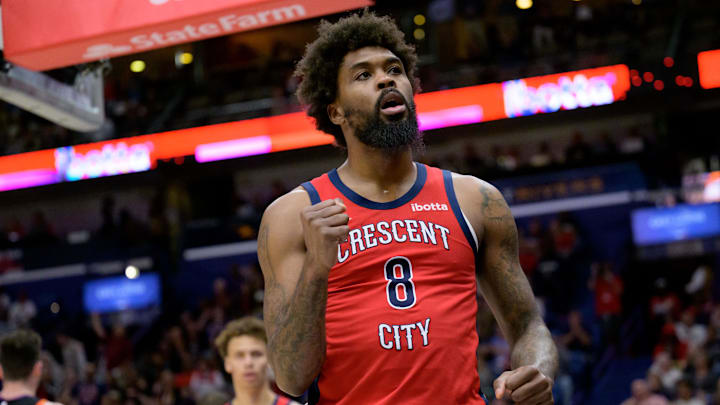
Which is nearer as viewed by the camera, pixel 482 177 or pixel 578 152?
pixel 482 177

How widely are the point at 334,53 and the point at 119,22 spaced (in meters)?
1.42

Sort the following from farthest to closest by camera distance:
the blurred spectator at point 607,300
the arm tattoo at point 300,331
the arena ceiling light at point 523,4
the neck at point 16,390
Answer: the arena ceiling light at point 523,4 → the blurred spectator at point 607,300 → the neck at point 16,390 → the arm tattoo at point 300,331

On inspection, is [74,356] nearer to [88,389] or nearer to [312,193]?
[88,389]

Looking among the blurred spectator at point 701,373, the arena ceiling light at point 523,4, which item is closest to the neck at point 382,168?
the blurred spectator at point 701,373

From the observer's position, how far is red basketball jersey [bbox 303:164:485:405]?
2.60 meters

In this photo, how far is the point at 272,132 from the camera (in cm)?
1570

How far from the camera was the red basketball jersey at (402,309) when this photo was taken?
8.54 ft

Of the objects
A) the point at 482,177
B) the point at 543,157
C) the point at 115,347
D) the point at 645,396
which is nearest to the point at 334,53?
the point at 645,396

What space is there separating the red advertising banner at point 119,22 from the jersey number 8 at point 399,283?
1.55m

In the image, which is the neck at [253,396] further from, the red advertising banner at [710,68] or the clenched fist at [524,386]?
the red advertising banner at [710,68]

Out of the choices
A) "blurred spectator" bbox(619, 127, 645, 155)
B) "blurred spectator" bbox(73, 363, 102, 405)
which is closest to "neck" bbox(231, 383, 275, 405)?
"blurred spectator" bbox(73, 363, 102, 405)

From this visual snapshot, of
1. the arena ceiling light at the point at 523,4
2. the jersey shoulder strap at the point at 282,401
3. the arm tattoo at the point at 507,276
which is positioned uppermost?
the arena ceiling light at the point at 523,4

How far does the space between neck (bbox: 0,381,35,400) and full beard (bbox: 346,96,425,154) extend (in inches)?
128

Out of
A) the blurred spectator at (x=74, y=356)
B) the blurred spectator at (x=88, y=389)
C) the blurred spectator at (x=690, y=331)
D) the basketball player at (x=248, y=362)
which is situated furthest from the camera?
the blurred spectator at (x=74, y=356)
